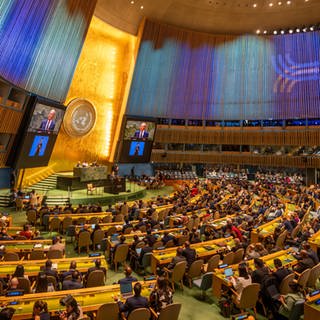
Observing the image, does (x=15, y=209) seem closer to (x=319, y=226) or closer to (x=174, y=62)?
(x=319, y=226)

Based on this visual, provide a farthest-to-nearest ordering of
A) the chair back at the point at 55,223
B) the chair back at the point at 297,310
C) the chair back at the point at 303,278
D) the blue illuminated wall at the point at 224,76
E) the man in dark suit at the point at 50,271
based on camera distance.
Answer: the blue illuminated wall at the point at 224,76 < the chair back at the point at 55,223 < the chair back at the point at 303,278 < the man in dark suit at the point at 50,271 < the chair back at the point at 297,310

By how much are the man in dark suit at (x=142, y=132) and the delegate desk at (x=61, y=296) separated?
18.5 metres

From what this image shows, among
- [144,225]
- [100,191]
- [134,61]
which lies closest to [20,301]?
[144,225]

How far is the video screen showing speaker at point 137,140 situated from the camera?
74.3 ft

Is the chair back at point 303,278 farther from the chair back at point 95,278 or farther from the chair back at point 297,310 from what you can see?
the chair back at point 95,278

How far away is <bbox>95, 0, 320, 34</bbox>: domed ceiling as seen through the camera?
21438mm

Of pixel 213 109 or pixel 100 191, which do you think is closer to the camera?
pixel 100 191

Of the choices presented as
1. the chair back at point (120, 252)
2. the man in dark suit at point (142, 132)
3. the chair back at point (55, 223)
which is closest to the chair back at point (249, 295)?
the chair back at point (120, 252)

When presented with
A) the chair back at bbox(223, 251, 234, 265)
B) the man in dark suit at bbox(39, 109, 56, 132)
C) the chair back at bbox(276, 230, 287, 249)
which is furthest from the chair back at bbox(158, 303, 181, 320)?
A: the man in dark suit at bbox(39, 109, 56, 132)

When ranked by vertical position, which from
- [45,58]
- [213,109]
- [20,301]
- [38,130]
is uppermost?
[213,109]

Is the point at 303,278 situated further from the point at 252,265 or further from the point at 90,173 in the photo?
the point at 90,173

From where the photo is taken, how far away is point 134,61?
23094 millimetres

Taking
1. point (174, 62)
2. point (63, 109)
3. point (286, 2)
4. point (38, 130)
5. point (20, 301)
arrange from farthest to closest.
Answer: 1. point (174, 62)
2. point (286, 2)
3. point (63, 109)
4. point (38, 130)
5. point (20, 301)

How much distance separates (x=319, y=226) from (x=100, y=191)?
12173mm
